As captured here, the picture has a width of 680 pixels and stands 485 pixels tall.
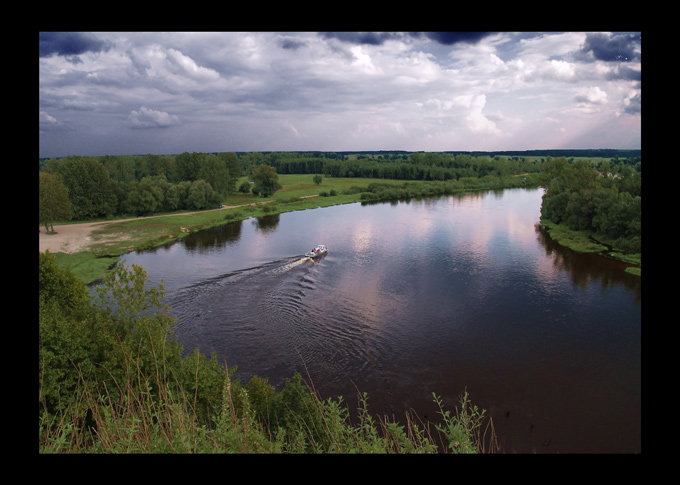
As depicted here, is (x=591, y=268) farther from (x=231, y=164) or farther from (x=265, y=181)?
(x=231, y=164)

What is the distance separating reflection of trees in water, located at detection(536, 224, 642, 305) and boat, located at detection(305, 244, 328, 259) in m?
15.0

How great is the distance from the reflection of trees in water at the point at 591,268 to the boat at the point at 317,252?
1500 centimetres

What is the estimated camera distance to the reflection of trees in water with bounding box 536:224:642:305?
23620 millimetres

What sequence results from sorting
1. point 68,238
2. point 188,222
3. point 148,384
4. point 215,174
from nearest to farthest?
point 148,384, point 68,238, point 188,222, point 215,174

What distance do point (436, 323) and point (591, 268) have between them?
555 inches

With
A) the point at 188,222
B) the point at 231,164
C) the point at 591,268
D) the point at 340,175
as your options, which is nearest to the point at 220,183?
the point at 231,164

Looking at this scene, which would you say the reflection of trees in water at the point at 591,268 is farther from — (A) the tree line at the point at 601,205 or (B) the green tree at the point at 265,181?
(B) the green tree at the point at 265,181

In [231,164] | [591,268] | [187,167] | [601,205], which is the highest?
[231,164]

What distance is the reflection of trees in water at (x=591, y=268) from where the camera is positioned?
23620 mm

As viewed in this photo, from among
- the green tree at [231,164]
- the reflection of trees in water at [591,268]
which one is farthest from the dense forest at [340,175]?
the reflection of trees in water at [591,268]

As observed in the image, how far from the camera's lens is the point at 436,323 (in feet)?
61.4

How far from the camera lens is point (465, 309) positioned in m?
20.1

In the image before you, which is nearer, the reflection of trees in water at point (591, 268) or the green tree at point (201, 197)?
the reflection of trees in water at point (591, 268)
